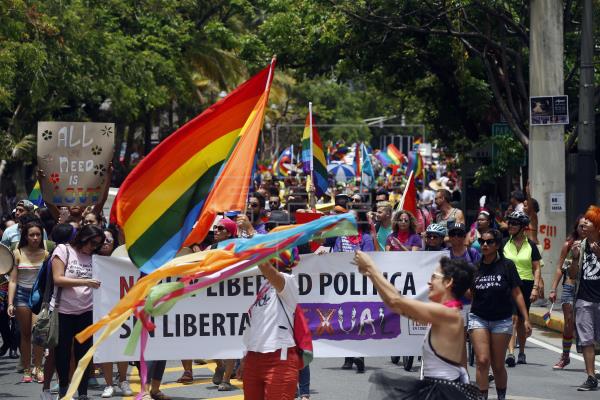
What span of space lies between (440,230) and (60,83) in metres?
15.8

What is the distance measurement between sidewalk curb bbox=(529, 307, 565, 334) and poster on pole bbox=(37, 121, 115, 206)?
627cm

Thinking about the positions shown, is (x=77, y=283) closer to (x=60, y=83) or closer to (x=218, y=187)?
(x=218, y=187)

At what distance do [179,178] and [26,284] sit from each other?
4.35 metres

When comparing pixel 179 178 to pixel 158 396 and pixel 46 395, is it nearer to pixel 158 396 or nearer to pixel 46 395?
pixel 46 395

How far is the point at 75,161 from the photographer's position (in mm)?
14594

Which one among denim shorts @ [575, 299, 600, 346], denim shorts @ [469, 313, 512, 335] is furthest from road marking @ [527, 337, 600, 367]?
denim shorts @ [469, 313, 512, 335]

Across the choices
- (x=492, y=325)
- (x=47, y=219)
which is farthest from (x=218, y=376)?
(x=47, y=219)

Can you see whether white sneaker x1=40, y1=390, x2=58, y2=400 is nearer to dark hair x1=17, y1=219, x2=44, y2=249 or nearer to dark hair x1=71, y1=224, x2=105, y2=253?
dark hair x1=71, y1=224, x2=105, y2=253

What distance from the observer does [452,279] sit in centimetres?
699

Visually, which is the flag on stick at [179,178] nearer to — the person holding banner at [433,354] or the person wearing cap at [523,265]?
the person holding banner at [433,354]

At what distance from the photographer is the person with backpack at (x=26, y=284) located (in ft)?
39.9

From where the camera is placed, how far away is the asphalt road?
1117 centimetres

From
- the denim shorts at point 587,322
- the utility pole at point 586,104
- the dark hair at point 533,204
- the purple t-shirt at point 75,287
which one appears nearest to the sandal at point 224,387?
the purple t-shirt at point 75,287

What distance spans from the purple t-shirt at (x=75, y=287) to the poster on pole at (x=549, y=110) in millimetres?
9691
